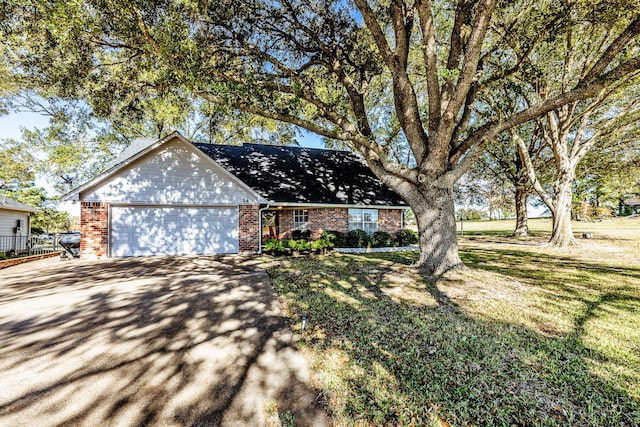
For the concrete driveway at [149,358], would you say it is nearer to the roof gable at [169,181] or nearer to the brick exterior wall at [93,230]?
the brick exterior wall at [93,230]

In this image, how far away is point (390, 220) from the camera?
15.8 metres

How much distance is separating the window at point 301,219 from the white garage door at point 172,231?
3.15 m

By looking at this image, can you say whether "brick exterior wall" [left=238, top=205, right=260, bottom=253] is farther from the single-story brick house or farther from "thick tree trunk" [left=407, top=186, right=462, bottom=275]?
"thick tree trunk" [left=407, top=186, right=462, bottom=275]

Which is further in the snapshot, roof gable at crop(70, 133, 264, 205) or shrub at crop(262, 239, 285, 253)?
shrub at crop(262, 239, 285, 253)

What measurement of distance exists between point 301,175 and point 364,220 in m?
4.43

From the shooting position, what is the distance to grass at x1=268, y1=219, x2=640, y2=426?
2.61 meters

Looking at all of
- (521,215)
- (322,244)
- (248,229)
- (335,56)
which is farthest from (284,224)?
(521,215)

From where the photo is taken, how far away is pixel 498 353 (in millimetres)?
3570

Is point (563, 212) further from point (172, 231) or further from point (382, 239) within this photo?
point (172, 231)

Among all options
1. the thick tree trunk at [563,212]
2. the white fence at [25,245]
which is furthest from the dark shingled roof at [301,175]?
the white fence at [25,245]

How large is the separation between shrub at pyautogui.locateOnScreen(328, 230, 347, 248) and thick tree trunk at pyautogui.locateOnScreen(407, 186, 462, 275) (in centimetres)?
622

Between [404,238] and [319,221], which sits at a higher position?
[319,221]

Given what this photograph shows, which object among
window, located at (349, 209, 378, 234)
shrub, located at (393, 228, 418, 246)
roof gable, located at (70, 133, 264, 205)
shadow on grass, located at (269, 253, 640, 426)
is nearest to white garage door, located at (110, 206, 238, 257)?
roof gable, located at (70, 133, 264, 205)

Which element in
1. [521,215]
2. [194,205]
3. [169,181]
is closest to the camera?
[169,181]
